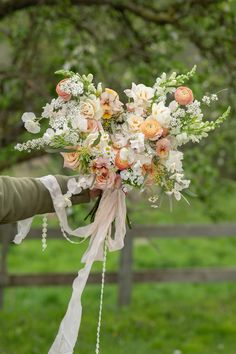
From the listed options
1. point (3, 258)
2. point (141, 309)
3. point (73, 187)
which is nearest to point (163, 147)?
point (73, 187)

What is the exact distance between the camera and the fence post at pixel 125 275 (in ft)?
29.9

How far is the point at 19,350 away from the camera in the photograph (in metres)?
7.09

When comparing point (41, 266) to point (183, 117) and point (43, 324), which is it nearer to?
point (43, 324)

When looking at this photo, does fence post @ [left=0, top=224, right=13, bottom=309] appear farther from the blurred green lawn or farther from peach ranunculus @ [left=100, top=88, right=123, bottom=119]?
peach ranunculus @ [left=100, top=88, right=123, bottom=119]

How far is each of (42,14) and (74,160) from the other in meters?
3.25

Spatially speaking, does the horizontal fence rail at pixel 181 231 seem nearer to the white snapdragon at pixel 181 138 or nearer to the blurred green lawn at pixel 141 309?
the blurred green lawn at pixel 141 309

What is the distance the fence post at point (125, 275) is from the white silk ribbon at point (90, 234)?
5.18 meters

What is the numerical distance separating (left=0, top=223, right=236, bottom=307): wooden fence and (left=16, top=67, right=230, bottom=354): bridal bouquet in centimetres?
520

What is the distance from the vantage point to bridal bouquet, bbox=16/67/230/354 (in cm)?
362

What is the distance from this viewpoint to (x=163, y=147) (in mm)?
3648

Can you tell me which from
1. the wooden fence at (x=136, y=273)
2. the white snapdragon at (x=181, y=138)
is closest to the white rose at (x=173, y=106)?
the white snapdragon at (x=181, y=138)

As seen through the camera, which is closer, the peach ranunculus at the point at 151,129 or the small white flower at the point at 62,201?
the peach ranunculus at the point at 151,129

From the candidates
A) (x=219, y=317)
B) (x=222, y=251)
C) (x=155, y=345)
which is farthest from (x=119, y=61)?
(x=222, y=251)

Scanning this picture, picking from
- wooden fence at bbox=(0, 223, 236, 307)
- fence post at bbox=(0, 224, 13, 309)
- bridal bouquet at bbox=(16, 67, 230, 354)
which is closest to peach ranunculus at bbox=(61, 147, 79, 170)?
bridal bouquet at bbox=(16, 67, 230, 354)
